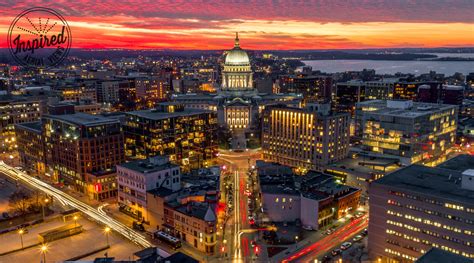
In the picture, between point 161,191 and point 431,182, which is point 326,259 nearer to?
point 431,182

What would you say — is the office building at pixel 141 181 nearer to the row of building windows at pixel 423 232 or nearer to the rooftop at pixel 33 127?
the row of building windows at pixel 423 232

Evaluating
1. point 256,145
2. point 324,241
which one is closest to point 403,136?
point 256,145

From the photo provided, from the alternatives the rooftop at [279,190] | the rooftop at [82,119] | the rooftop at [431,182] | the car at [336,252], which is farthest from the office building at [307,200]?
the rooftop at [82,119]

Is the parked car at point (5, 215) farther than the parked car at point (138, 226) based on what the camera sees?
Yes

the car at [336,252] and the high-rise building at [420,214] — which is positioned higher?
the high-rise building at [420,214]

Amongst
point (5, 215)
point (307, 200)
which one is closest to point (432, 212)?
point (307, 200)

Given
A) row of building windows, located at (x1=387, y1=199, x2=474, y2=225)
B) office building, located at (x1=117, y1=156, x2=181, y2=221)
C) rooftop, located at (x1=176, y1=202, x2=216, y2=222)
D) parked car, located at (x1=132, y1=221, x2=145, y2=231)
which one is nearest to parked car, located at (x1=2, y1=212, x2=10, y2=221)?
office building, located at (x1=117, y1=156, x2=181, y2=221)
